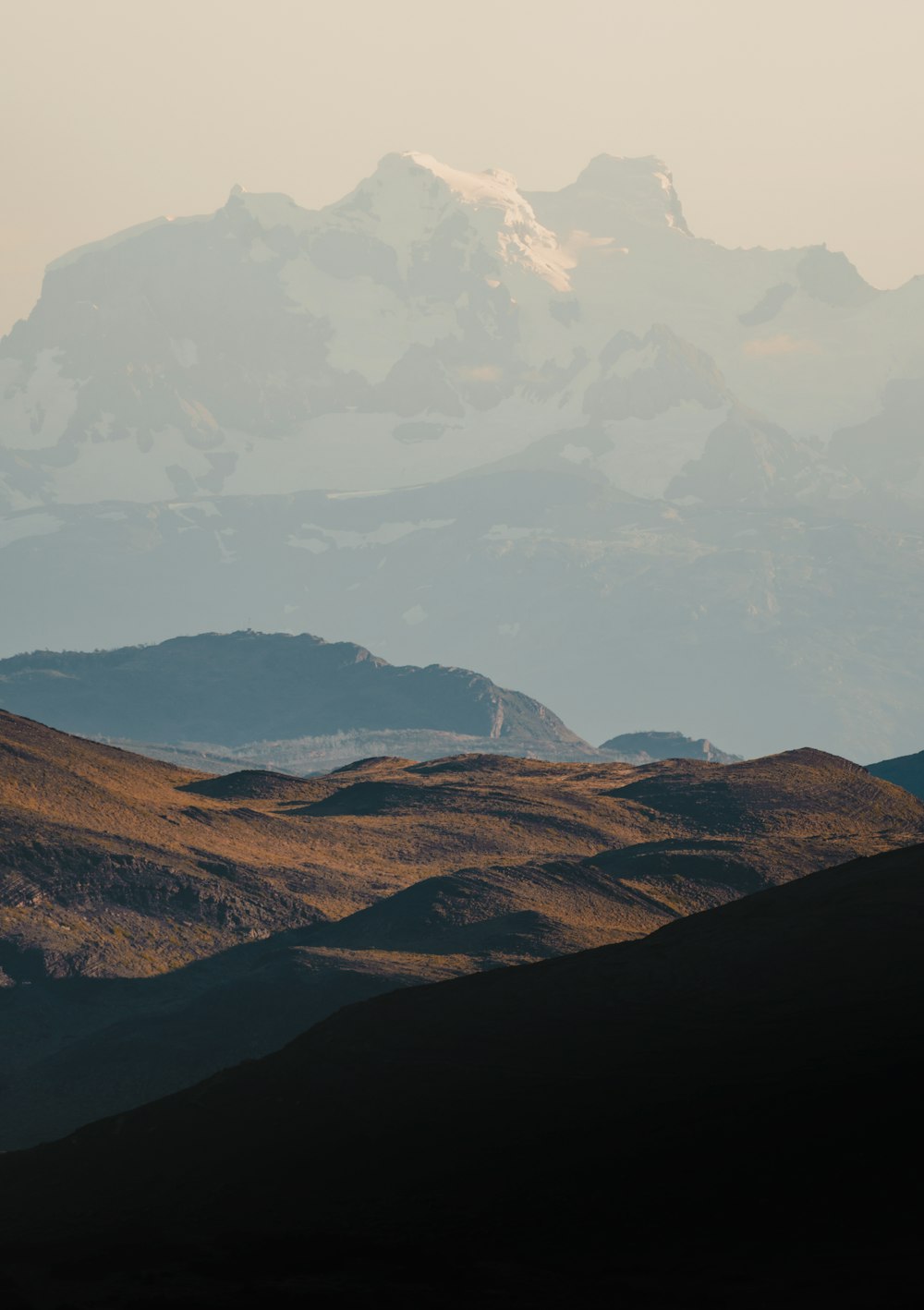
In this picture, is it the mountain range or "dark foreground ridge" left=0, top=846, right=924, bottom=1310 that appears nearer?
"dark foreground ridge" left=0, top=846, right=924, bottom=1310

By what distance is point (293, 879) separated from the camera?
135 meters

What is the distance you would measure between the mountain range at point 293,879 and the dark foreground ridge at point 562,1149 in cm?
3183

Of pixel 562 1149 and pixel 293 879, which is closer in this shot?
pixel 562 1149

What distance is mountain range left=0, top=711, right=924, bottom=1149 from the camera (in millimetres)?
101188

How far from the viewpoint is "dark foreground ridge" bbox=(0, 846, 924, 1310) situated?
35.3m

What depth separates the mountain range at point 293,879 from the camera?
101 m

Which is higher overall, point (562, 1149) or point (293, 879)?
point (293, 879)

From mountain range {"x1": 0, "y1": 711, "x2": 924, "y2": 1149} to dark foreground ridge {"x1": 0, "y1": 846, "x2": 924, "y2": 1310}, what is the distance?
31.8 meters

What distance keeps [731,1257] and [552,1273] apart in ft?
11.7

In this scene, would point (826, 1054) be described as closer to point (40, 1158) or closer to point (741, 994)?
point (741, 994)

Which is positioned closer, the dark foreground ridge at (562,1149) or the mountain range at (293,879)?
the dark foreground ridge at (562,1149)

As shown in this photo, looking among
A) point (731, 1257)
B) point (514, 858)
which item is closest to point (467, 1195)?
point (731, 1257)

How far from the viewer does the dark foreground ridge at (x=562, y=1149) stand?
3528 centimetres

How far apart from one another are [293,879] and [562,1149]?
92.6 metres
